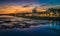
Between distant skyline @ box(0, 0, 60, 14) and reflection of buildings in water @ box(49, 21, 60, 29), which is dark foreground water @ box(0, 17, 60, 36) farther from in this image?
distant skyline @ box(0, 0, 60, 14)

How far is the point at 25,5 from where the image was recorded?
163cm

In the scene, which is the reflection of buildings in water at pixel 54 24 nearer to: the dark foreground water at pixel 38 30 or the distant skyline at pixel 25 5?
the dark foreground water at pixel 38 30

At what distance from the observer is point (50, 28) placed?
5.22 ft

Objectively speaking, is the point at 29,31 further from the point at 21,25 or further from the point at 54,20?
the point at 54,20

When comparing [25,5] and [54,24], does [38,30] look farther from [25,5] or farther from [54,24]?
[25,5]

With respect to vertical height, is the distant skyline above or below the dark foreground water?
above

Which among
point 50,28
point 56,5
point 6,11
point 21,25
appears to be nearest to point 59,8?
point 56,5

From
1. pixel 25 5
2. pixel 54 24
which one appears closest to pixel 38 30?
pixel 54 24

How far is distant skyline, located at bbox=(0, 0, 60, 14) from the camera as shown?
162cm

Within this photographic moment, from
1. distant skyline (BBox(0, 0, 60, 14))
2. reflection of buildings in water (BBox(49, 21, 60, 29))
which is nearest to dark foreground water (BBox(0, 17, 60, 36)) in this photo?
reflection of buildings in water (BBox(49, 21, 60, 29))

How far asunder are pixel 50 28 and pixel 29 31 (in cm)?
27

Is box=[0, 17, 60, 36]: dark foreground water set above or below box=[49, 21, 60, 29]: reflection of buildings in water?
below

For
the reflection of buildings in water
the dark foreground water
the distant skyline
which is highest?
the distant skyline
